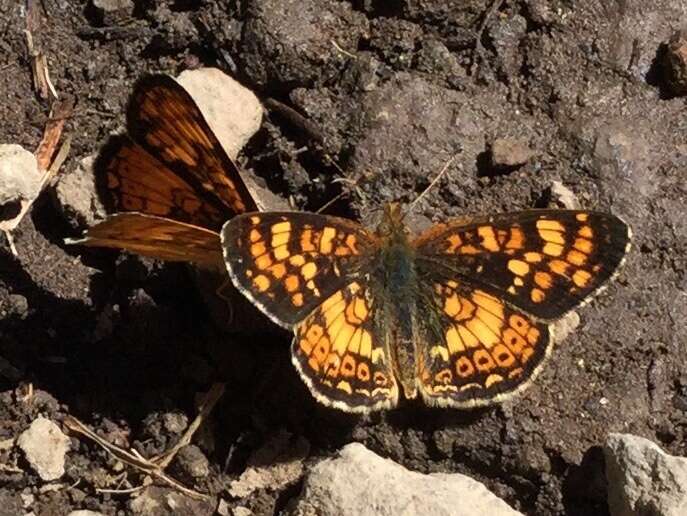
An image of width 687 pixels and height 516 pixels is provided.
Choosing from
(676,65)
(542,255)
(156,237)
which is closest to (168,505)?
(156,237)

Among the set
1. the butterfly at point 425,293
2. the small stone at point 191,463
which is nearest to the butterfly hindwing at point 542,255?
the butterfly at point 425,293

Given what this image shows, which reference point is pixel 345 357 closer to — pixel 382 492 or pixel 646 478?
pixel 382 492

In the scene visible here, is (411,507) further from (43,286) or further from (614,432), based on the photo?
(43,286)

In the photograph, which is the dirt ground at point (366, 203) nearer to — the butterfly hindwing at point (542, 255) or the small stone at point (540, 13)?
the small stone at point (540, 13)

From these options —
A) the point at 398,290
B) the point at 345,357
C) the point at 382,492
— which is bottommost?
the point at 382,492

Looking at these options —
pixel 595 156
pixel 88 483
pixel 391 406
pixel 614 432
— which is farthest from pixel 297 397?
pixel 595 156
